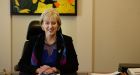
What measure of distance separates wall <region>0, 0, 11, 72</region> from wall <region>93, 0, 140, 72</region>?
1.37 m

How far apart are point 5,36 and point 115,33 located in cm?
175

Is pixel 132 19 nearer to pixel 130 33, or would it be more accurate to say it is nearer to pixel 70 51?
pixel 130 33

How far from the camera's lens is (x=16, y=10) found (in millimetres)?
3686

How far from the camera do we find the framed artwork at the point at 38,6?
3660 millimetres

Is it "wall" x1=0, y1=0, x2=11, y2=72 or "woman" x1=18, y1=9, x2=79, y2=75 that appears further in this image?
"wall" x1=0, y1=0, x2=11, y2=72

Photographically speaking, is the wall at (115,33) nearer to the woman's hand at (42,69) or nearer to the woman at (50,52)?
the woman at (50,52)

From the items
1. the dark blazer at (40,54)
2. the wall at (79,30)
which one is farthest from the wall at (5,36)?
the dark blazer at (40,54)

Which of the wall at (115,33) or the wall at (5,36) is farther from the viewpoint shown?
the wall at (115,33)

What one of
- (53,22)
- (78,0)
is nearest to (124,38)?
(78,0)


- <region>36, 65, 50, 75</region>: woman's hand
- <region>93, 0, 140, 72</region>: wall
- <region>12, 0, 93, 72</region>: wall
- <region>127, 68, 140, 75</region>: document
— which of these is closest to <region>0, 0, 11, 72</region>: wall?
<region>12, 0, 93, 72</region>: wall

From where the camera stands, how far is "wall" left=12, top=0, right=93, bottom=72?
3.77 meters

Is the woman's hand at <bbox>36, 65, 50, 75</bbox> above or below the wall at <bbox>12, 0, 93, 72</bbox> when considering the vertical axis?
below

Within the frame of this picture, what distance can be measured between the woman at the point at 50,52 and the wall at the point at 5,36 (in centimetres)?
165

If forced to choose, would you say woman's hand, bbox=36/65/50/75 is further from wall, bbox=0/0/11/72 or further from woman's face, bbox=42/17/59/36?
wall, bbox=0/0/11/72
